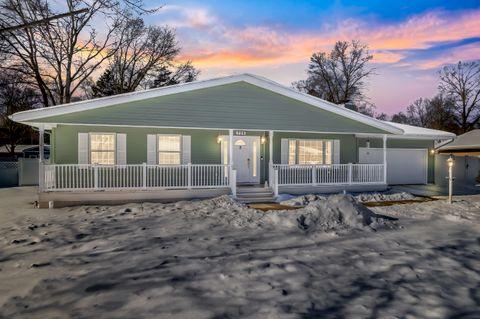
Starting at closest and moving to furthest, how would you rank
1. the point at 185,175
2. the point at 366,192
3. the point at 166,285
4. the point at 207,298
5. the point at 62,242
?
1. the point at 207,298
2. the point at 166,285
3. the point at 62,242
4. the point at 185,175
5. the point at 366,192

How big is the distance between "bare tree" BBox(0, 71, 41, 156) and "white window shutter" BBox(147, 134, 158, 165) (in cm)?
2129

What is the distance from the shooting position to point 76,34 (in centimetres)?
2378

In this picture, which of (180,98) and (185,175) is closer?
(180,98)

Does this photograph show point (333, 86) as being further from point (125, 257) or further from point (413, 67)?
point (125, 257)

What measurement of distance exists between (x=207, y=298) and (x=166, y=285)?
27.8 inches

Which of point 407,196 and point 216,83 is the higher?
point 216,83

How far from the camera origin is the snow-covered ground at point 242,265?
3.97m

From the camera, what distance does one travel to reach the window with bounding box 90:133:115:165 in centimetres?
1232

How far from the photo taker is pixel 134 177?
1232cm

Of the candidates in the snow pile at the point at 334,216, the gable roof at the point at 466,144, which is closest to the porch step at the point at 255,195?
the snow pile at the point at 334,216

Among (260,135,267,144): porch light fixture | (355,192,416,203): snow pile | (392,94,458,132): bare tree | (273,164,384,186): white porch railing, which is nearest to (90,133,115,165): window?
(260,135,267,144): porch light fixture

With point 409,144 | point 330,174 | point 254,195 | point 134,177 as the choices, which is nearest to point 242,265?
point 254,195

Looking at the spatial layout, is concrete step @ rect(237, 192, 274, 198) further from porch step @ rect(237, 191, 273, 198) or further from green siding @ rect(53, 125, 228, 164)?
green siding @ rect(53, 125, 228, 164)

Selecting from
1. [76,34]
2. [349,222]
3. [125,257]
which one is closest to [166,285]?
[125,257]
